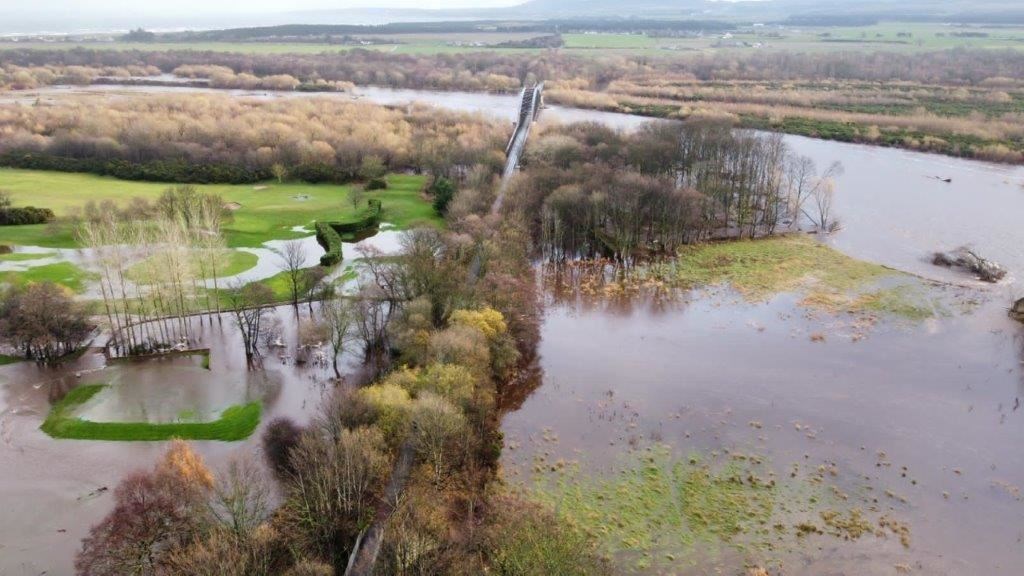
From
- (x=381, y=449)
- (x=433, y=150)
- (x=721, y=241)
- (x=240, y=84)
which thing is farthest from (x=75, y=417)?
(x=240, y=84)

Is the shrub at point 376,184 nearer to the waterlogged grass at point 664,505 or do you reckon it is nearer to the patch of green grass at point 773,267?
the patch of green grass at point 773,267

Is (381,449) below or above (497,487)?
above

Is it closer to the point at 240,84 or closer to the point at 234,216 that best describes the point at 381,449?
the point at 234,216

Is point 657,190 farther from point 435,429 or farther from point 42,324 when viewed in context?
point 42,324

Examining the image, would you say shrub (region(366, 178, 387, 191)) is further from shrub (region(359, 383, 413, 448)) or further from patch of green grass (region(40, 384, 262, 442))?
shrub (region(359, 383, 413, 448))

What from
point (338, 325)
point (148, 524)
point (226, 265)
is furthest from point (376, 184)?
point (148, 524)

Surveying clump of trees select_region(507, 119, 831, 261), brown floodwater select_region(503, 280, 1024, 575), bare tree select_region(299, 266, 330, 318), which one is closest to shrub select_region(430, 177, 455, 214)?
clump of trees select_region(507, 119, 831, 261)
